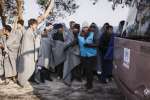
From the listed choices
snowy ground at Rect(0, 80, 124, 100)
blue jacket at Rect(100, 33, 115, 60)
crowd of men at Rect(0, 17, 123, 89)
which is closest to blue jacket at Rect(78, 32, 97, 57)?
crowd of men at Rect(0, 17, 123, 89)

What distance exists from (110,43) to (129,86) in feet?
16.6

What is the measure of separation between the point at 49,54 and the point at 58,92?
2099 mm

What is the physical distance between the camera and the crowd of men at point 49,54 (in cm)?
1077

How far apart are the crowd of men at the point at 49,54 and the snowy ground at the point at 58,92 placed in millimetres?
299

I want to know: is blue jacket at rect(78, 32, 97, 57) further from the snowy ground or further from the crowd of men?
the snowy ground

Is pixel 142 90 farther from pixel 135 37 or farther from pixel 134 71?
pixel 135 37

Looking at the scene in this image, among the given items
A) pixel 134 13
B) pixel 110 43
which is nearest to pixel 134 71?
pixel 134 13

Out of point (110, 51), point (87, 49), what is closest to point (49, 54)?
point (110, 51)

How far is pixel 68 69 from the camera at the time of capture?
11.3 metres

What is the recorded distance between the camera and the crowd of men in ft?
35.3

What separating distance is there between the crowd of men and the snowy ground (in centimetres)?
30

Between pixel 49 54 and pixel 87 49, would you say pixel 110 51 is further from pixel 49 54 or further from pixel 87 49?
pixel 49 54

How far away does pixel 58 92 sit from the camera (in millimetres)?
9742

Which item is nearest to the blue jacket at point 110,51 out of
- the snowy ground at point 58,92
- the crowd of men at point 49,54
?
the crowd of men at point 49,54
